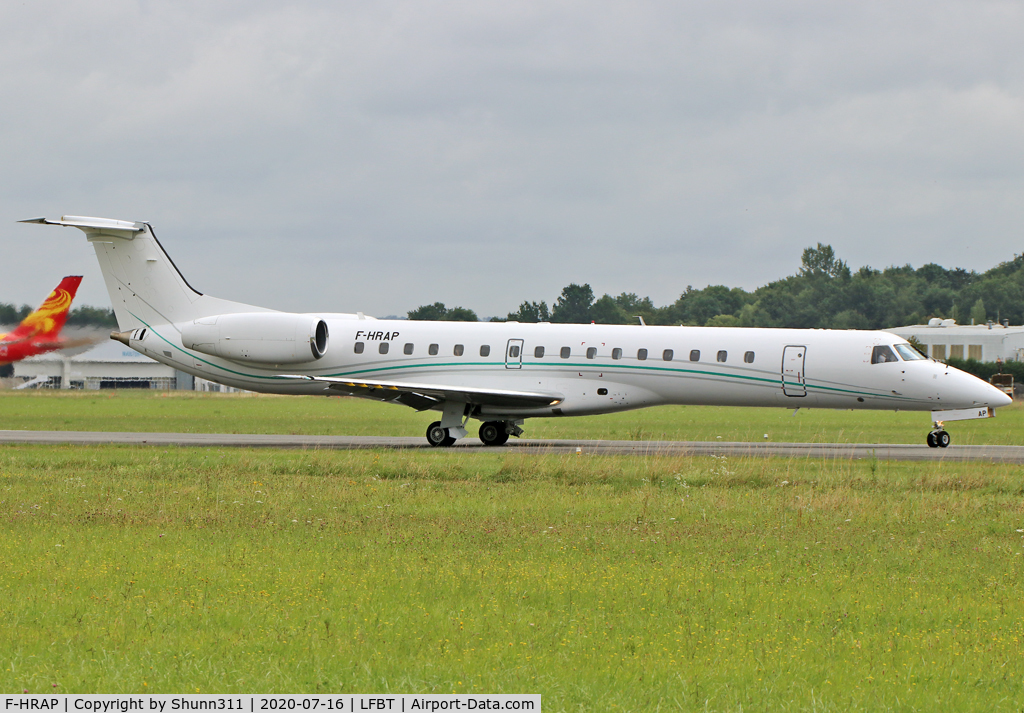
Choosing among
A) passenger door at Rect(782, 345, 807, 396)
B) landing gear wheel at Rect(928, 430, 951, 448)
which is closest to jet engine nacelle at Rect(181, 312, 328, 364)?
passenger door at Rect(782, 345, 807, 396)

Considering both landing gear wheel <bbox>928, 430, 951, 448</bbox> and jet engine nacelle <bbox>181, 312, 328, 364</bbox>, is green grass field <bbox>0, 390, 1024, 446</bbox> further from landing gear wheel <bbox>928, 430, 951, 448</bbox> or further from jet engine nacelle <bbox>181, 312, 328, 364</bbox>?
jet engine nacelle <bbox>181, 312, 328, 364</bbox>

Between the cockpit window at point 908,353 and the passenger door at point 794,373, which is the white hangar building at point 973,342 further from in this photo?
the passenger door at point 794,373

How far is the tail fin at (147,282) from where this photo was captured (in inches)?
1236

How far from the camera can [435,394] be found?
1091 inches

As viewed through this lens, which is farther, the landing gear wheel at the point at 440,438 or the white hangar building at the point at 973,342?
the white hangar building at the point at 973,342

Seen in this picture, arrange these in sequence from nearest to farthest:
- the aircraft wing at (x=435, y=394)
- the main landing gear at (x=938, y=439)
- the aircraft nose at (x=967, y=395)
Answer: the aircraft nose at (x=967, y=395) → the aircraft wing at (x=435, y=394) → the main landing gear at (x=938, y=439)

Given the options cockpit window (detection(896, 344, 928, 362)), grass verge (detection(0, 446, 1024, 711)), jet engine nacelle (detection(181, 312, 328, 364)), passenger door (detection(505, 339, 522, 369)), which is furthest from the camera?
jet engine nacelle (detection(181, 312, 328, 364))

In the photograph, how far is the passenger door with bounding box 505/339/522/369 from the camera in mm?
28784

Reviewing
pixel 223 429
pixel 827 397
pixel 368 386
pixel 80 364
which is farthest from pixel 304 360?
pixel 80 364

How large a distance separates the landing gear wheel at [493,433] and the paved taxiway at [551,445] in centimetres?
27

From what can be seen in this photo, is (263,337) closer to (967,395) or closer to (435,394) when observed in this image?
(435,394)

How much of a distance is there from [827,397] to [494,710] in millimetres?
22168

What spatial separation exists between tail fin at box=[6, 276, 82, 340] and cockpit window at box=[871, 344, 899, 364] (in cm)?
3238
